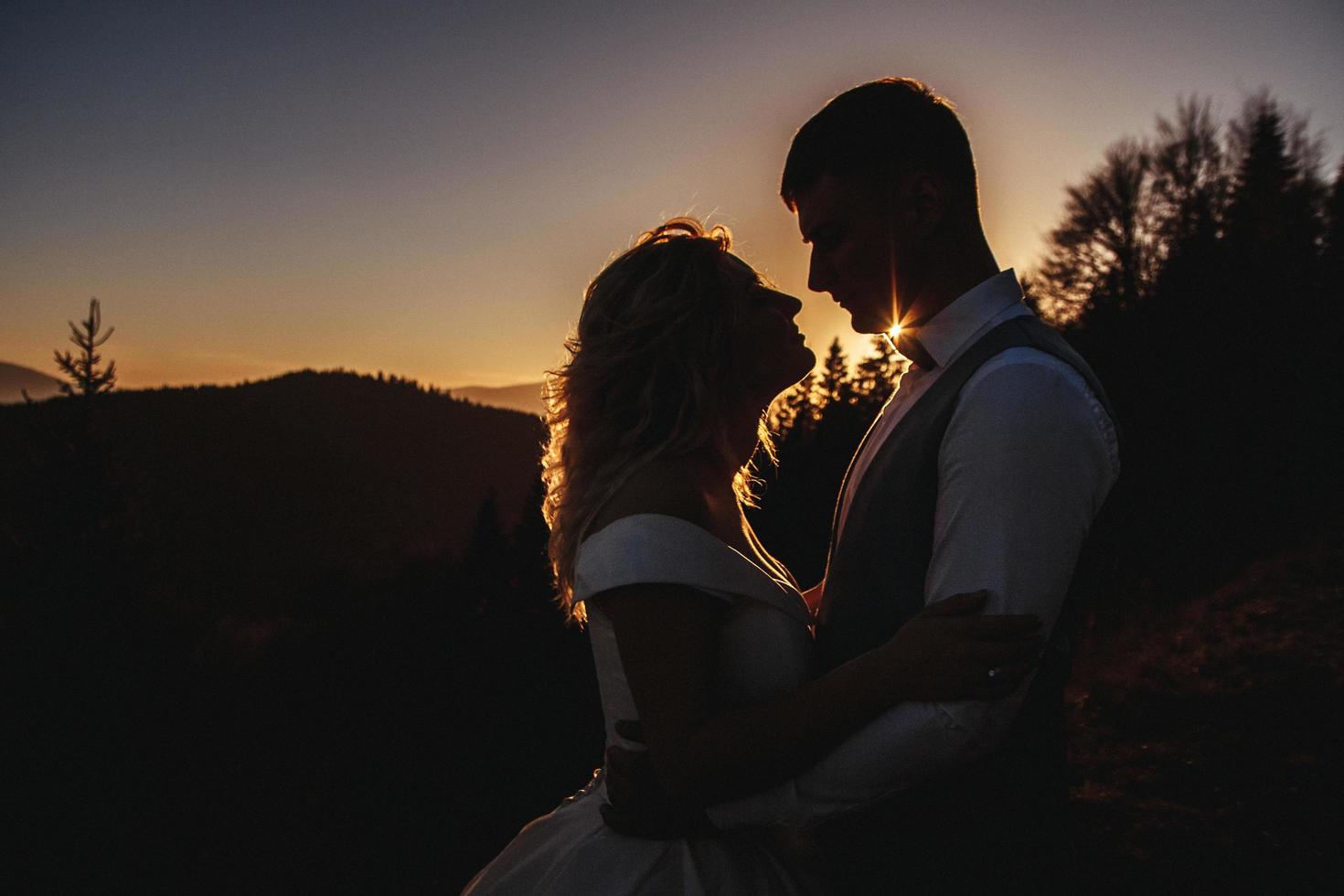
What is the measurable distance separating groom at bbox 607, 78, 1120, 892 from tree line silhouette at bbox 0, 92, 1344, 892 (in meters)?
3.35

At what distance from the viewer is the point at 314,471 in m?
83.8

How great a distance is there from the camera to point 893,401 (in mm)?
2328

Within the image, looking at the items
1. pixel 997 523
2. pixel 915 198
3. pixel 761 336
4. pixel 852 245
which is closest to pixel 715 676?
→ pixel 997 523

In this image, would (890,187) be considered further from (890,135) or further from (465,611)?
(465,611)

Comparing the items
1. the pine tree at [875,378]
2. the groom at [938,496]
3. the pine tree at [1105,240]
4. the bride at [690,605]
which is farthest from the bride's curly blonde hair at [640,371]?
the pine tree at [1105,240]

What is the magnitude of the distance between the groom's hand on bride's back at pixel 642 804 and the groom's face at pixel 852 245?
1374 mm

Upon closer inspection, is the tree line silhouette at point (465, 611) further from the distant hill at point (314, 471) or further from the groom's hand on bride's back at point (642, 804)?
the distant hill at point (314, 471)

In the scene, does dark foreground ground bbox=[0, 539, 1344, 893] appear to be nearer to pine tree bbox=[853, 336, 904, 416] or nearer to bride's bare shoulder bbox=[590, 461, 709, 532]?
bride's bare shoulder bbox=[590, 461, 709, 532]

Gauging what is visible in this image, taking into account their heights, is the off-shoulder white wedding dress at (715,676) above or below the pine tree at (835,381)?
below

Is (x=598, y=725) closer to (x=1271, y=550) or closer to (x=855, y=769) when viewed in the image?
(x=1271, y=550)

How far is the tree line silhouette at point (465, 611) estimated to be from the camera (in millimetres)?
11094

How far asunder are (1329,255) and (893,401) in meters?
21.4

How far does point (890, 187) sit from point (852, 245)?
0.18 m

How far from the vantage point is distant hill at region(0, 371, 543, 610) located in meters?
60.4
